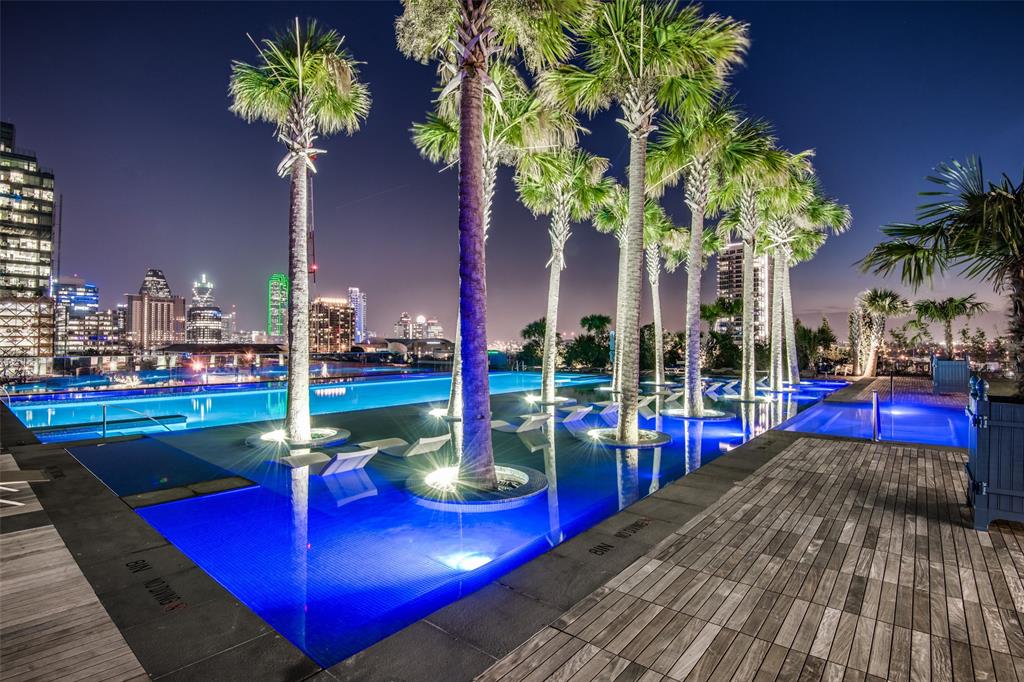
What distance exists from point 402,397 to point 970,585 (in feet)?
60.0

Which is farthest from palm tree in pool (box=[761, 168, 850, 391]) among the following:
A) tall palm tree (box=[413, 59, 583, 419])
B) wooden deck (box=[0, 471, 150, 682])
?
wooden deck (box=[0, 471, 150, 682])

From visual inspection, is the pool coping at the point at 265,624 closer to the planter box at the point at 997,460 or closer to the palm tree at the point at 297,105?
the planter box at the point at 997,460

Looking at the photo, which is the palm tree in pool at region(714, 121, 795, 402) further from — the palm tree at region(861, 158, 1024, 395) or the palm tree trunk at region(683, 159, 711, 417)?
the palm tree at region(861, 158, 1024, 395)

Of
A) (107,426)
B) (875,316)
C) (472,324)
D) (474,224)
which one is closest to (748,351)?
(472,324)

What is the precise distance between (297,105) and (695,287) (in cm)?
1117

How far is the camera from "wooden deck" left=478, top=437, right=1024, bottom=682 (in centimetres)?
260

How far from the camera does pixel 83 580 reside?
12.8 ft

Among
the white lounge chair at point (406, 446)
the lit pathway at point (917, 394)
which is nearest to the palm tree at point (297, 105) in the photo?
the white lounge chair at point (406, 446)

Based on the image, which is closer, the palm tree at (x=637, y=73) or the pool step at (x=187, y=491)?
the pool step at (x=187, y=491)

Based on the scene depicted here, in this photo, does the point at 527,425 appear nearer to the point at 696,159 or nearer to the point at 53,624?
the point at 53,624

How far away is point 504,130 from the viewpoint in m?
11.9

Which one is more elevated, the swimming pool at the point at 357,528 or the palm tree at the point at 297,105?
the palm tree at the point at 297,105

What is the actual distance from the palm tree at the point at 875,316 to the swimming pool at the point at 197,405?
62.9ft

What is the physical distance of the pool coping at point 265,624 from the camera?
274 cm
